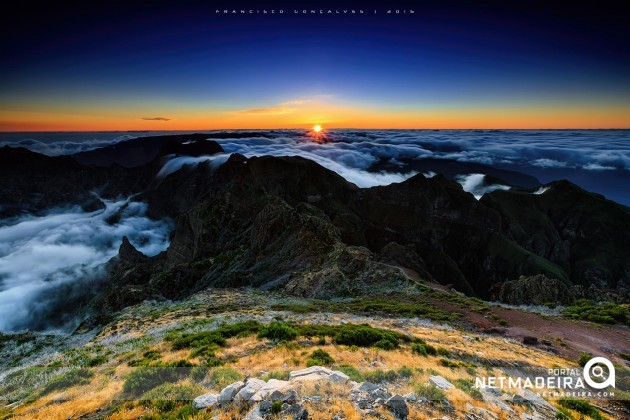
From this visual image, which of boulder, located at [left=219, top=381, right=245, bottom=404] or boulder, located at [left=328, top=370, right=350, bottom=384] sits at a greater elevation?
boulder, located at [left=219, top=381, right=245, bottom=404]

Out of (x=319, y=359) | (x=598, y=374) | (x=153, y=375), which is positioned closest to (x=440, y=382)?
(x=319, y=359)

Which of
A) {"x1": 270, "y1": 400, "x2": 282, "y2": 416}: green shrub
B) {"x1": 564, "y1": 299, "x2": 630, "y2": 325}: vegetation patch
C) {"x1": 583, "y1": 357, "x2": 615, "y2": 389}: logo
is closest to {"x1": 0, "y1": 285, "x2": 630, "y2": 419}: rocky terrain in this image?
{"x1": 270, "y1": 400, "x2": 282, "y2": 416}: green shrub

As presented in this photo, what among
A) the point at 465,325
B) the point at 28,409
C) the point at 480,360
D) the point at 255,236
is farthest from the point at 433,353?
the point at 255,236

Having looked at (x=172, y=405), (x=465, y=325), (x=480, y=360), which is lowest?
(x=465, y=325)

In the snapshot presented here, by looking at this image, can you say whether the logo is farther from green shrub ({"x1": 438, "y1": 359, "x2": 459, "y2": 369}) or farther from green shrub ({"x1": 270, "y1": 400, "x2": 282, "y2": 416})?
green shrub ({"x1": 270, "y1": 400, "x2": 282, "y2": 416})

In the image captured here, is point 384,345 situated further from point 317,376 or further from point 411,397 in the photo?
point 317,376

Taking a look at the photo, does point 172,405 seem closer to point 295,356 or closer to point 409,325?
point 295,356
